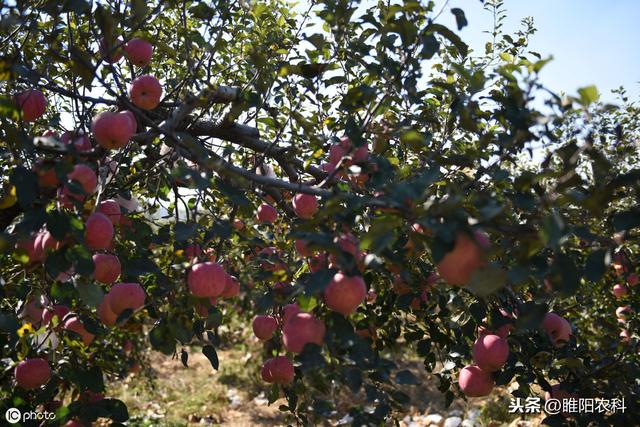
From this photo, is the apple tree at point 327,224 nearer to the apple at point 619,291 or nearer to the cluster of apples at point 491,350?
the cluster of apples at point 491,350

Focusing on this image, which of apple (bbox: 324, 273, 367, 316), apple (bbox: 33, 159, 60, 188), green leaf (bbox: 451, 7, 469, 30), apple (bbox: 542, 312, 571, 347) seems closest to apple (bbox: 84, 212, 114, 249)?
apple (bbox: 33, 159, 60, 188)

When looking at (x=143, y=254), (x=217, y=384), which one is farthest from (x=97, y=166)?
(x=217, y=384)

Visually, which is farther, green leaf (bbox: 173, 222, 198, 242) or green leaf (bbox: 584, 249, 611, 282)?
green leaf (bbox: 173, 222, 198, 242)

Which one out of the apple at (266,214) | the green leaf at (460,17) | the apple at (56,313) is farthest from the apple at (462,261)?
the apple at (56,313)

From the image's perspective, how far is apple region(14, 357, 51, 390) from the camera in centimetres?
206

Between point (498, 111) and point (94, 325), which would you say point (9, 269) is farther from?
point (498, 111)

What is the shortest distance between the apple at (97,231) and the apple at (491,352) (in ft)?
4.56

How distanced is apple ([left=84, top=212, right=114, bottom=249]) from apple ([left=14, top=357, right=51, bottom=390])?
0.80 meters

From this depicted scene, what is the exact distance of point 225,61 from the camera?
3182 mm

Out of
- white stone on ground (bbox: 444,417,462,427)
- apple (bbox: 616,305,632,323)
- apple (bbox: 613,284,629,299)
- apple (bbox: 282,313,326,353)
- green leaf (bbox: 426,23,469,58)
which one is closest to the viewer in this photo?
apple (bbox: 282,313,326,353)

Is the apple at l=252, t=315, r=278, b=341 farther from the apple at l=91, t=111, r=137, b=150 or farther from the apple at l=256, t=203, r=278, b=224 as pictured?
the apple at l=91, t=111, r=137, b=150

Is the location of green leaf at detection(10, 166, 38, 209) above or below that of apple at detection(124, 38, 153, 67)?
below

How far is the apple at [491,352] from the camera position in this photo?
191 cm

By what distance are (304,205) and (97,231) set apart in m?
0.86
